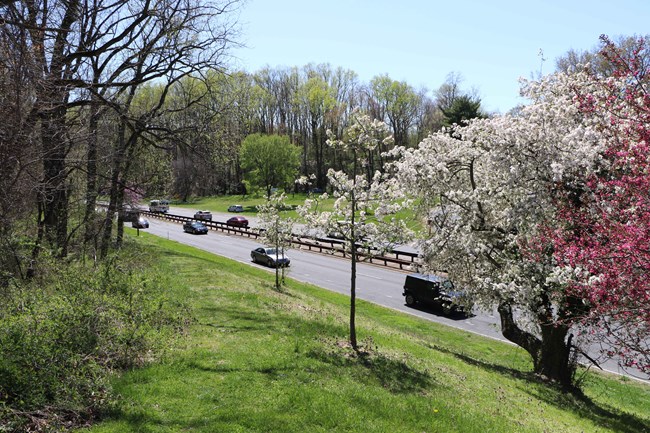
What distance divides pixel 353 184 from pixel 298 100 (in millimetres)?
75702

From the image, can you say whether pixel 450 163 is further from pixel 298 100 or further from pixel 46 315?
pixel 298 100

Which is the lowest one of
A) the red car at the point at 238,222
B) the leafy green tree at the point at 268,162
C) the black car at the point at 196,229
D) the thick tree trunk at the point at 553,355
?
the thick tree trunk at the point at 553,355

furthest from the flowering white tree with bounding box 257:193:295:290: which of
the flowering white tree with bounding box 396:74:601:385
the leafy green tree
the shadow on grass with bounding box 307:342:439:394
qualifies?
the leafy green tree

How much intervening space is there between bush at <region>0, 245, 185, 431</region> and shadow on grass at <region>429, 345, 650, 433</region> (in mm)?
9010

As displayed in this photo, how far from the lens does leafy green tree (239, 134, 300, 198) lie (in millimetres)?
71375

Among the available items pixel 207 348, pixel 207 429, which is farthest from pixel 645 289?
pixel 207 348

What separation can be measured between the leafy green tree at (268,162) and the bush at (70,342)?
6152cm

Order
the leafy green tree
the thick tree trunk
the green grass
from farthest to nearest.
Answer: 1. the green grass
2. the leafy green tree
3. the thick tree trunk

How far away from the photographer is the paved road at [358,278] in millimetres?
19788

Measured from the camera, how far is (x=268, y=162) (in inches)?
2810

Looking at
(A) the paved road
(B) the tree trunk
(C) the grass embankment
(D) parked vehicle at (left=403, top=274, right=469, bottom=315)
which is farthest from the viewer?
(D) parked vehicle at (left=403, top=274, right=469, bottom=315)

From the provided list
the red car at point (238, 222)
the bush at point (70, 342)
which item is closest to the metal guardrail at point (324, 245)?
the red car at point (238, 222)

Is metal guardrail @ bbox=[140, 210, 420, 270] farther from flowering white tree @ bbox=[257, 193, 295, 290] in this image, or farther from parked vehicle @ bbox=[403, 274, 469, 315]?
parked vehicle @ bbox=[403, 274, 469, 315]

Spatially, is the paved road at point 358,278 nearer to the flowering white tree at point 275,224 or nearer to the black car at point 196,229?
the black car at point 196,229
